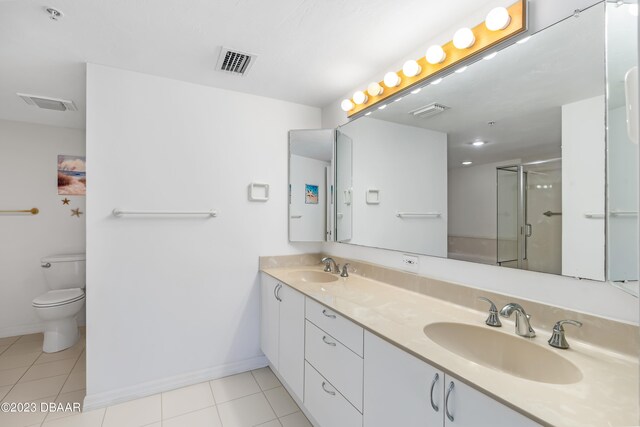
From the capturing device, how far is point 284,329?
1.96 metres

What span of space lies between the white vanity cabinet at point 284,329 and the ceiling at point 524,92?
4.09ft

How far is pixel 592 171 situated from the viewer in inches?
40.4

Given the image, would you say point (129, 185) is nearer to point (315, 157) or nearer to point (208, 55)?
point (208, 55)

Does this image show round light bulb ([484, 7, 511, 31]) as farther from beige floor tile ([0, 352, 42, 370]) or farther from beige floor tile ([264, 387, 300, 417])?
beige floor tile ([0, 352, 42, 370])

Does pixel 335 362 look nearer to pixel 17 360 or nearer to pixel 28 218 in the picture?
pixel 17 360

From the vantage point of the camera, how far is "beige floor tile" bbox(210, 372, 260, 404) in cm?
202

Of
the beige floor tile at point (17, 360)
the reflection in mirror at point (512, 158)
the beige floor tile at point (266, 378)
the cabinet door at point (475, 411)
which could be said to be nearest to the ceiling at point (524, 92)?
the reflection in mirror at point (512, 158)

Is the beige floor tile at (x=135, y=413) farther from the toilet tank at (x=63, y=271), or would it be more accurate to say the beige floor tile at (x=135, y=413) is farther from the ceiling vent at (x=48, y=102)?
the ceiling vent at (x=48, y=102)

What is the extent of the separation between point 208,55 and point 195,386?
224 cm

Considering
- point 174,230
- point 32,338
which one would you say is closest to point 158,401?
point 174,230

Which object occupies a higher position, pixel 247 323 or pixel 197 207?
pixel 197 207

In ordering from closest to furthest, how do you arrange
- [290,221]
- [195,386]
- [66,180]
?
[195,386] → [290,221] → [66,180]

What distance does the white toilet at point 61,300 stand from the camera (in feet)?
8.30

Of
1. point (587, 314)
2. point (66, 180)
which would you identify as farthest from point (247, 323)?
point (66, 180)
